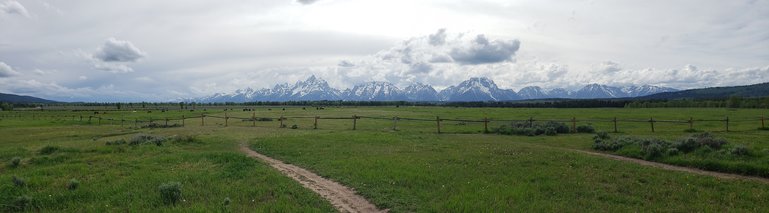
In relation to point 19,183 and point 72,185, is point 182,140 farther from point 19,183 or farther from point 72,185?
point 72,185

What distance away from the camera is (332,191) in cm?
1180

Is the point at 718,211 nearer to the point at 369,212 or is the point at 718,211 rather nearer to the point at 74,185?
the point at 369,212

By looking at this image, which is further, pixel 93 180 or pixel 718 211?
pixel 93 180

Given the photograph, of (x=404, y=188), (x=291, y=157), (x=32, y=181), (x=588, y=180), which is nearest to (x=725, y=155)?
(x=588, y=180)

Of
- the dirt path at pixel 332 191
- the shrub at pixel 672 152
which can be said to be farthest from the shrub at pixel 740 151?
the dirt path at pixel 332 191

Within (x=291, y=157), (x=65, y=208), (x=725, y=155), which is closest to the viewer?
(x=65, y=208)

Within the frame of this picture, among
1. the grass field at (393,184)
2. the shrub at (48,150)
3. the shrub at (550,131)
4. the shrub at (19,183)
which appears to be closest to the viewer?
the grass field at (393,184)

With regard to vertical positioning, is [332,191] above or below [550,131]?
above

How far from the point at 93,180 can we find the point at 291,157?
7583 mm

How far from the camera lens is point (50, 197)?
10.8m

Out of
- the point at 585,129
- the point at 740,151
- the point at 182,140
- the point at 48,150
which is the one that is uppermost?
the point at 740,151

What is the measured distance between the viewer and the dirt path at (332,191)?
10.1m

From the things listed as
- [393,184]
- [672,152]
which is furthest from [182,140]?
[672,152]

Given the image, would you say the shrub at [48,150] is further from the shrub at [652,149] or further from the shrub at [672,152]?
the shrub at [672,152]
